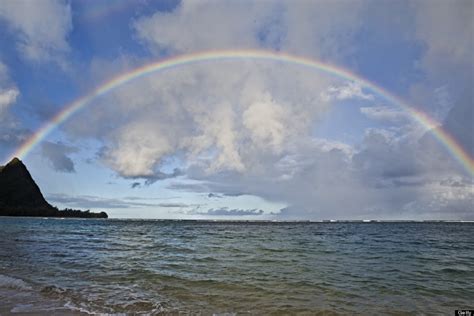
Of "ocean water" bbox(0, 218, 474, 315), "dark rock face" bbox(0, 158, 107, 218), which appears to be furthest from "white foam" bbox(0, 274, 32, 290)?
"dark rock face" bbox(0, 158, 107, 218)

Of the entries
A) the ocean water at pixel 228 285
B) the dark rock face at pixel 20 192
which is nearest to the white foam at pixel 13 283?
the ocean water at pixel 228 285

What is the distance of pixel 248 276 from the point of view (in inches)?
675

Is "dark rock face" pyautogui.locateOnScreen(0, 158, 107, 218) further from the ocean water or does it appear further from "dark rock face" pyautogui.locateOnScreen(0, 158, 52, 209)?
the ocean water

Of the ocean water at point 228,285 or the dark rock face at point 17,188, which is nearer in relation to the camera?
the ocean water at point 228,285

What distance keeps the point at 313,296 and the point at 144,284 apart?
6.89 metres

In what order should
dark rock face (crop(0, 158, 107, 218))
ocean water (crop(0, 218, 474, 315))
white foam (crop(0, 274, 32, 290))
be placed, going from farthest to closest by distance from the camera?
dark rock face (crop(0, 158, 107, 218)) → white foam (crop(0, 274, 32, 290)) → ocean water (crop(0, 218, 474, 315))

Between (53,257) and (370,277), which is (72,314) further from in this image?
(53,257)

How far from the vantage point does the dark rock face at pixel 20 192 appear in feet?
564

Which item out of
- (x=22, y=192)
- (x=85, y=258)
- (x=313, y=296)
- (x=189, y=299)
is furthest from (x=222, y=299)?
(x=22, y=192)

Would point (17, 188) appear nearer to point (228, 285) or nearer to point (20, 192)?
point (20, 192)

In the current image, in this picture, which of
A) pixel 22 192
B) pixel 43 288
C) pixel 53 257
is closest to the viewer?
pixel 43 288

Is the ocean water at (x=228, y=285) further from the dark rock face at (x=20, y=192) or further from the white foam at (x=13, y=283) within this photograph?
the dark rock face at (x=20, y=192)

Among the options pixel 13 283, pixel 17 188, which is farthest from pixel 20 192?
pixel 13 283

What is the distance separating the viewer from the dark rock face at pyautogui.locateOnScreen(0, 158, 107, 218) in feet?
564
